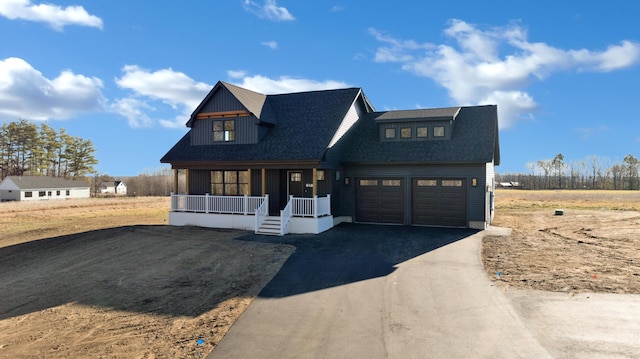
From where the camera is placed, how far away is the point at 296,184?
1881 centimetres

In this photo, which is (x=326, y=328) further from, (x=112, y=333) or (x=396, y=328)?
(x=112, y=333)

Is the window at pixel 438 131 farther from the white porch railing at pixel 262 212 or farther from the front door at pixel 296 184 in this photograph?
the white porch railing at pixel 262 212

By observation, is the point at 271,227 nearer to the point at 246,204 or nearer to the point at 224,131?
the point at 246,204

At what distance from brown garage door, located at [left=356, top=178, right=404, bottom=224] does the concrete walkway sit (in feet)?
27.0

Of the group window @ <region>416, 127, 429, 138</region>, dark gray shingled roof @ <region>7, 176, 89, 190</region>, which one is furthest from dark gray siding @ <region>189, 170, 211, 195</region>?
dark gray shingled roof @ <region>7, 176, 89, 190</region>

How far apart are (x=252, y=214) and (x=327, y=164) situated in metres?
4.27

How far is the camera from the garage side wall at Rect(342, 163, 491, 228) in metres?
16.8

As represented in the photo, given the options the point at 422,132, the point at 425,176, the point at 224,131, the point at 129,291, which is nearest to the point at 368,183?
the point at 425,176

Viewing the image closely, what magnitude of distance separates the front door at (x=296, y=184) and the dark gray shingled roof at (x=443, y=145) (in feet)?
7.77

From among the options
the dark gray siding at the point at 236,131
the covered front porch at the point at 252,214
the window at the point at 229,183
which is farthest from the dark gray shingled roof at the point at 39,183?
the window at the point at 229,183

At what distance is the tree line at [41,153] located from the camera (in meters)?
66.6

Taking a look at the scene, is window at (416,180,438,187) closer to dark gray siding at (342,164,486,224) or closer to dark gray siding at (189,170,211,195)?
dark gray siding at (342,164,486,224)

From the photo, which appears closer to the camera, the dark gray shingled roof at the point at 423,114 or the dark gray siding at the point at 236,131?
the dark gray shingled roof at the point at 423,114

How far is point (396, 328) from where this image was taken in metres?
6.82
